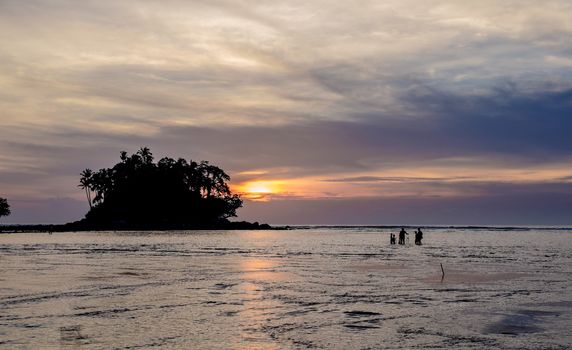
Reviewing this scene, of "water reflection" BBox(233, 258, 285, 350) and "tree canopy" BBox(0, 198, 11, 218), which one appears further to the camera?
"tree canopy" BBox(0, 198, 11, 218)

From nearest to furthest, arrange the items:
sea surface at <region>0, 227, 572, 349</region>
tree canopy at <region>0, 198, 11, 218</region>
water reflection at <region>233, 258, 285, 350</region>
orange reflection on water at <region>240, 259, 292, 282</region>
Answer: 1. water reflection at <region>233, 258, 285, 350</region>
2. sea surface at <region>0, 227, 572, 349</region>
3. orange reflection on water at <region>240, 259, 292, 282</region>
4. tree canopy at <region>0, 198, 11, 218</region>

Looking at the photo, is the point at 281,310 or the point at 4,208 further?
the point at 4,208

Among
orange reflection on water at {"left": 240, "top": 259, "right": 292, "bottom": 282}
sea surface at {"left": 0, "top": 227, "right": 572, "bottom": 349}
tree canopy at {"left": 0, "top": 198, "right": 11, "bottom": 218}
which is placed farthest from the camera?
tree canopy at {"left": 0, "top": 198, "right": 11, "bottom": 218}

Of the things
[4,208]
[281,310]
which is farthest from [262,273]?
[4,208]

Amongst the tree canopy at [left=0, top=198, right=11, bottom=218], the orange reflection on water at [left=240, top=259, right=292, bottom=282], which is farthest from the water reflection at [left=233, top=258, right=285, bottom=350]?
the tree canopy at [left=0, top=198, right=11, bottom=218]

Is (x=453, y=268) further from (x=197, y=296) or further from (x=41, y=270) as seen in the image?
(x=41, y=270)

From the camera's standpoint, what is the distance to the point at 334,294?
91.0 feet

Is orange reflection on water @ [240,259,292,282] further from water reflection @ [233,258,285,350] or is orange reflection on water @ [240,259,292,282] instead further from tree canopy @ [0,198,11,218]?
tree canopy @ [0,198,11,218]

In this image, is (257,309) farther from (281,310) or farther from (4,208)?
(4,208)

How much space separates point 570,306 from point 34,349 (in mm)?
20410

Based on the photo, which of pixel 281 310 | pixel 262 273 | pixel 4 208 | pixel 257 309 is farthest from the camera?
pixel 4 208

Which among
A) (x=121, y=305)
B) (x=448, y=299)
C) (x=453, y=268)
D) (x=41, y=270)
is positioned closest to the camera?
→ (x=121, y=305)

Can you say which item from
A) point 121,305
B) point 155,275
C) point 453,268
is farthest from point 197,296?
point 453,268

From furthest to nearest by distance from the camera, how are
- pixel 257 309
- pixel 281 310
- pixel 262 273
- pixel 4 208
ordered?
1. pixel 4 208
2. pixel 262 273
3. pixel 257 309
4. pixel 281 310
